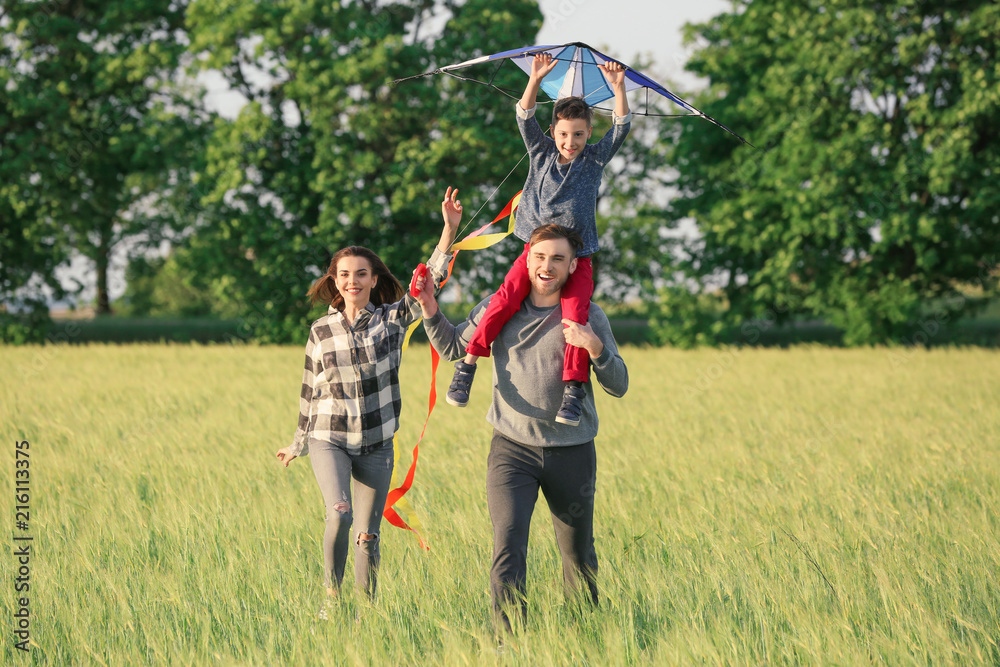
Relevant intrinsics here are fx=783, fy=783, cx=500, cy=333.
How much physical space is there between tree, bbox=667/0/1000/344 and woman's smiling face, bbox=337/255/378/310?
63.7 ft

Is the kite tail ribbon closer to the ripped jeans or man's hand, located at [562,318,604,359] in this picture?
the ripped jeans

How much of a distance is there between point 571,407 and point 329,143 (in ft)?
69.2

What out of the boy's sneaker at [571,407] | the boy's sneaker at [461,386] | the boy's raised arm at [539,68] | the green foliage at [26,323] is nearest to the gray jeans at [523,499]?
the boy's sneaker at [571,407]

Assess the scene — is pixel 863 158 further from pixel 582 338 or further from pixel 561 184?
pixel 582 338

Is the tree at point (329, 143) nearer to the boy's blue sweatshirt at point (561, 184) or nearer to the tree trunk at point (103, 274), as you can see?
the tree trunk at point (103, 274)

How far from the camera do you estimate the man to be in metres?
3.53

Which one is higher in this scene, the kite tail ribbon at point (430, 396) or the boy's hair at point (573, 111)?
the boy's hair at point (573, 111)

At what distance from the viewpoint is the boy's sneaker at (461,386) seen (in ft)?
12.7

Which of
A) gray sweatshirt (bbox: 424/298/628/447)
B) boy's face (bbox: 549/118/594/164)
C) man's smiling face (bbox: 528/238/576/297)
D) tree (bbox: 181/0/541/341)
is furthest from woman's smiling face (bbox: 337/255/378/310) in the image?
tree (bbox: 181/0/541/341)

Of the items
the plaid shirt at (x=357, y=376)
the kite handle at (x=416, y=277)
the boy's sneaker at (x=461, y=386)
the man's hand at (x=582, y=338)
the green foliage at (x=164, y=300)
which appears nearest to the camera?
the man's hand at (x=582, y=338)

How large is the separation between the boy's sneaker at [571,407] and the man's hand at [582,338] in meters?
0.19

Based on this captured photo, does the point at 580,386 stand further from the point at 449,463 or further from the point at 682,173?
the point at 682,173

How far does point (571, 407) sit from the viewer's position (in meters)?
3.54

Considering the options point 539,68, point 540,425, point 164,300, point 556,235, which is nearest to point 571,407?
point 540,425
